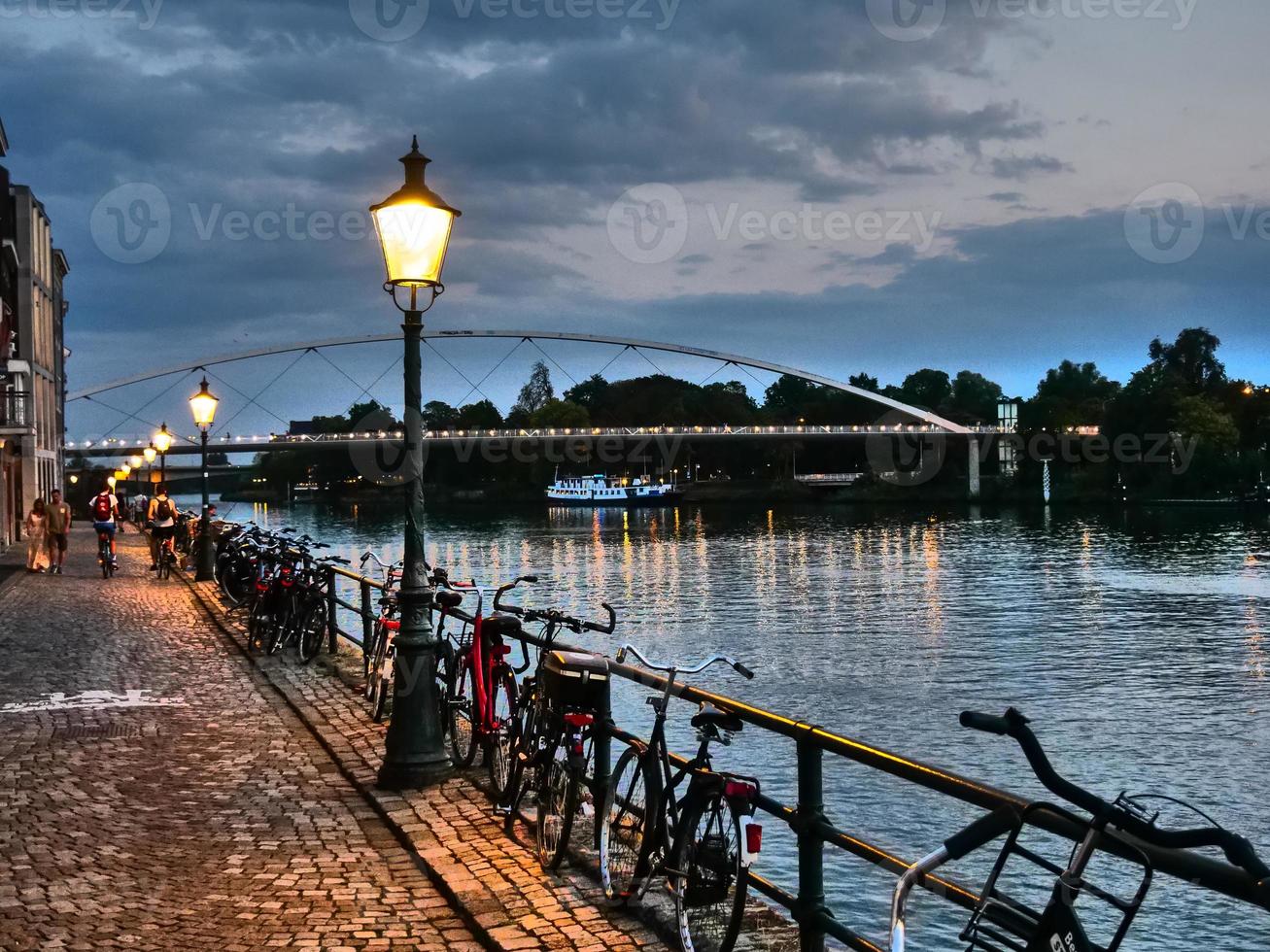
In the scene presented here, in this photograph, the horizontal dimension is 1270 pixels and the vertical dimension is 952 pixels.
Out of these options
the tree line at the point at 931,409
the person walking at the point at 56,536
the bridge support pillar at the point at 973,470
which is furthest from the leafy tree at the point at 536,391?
the person walking at the point at 56,536

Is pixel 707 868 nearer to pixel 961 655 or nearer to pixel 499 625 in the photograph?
pixel 499 625

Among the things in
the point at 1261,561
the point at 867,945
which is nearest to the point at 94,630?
the point at 867,945

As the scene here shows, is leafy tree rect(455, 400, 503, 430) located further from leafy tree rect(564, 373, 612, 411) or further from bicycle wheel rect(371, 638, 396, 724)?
bicycle wheel rect(371, 638, 396, 724)

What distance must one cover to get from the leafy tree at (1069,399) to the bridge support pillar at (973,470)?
5.32 meters

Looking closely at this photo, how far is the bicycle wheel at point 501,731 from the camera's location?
25.2ft

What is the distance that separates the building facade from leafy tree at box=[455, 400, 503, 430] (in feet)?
255

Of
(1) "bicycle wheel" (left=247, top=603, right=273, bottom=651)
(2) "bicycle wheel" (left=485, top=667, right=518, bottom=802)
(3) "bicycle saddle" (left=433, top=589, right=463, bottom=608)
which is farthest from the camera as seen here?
(1) "bicycle wheel" (left=247, top=603, right=273, bottom=651)

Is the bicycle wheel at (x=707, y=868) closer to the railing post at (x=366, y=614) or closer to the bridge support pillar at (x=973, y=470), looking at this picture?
the railing post at (x=366, y=614)

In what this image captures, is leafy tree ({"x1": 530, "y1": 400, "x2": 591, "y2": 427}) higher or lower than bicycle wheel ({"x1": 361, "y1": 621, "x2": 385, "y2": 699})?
higher

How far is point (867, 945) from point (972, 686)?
60.4 ft

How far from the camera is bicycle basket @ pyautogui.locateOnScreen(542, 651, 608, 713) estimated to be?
630 centimetres

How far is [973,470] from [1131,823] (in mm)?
114221

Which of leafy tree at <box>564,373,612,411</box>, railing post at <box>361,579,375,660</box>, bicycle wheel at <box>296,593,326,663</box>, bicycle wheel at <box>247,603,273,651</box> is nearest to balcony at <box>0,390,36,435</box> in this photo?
bicycle wheel at <box>247,603,273,651</box>

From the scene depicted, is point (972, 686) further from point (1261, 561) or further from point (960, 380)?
point (960, 380)
